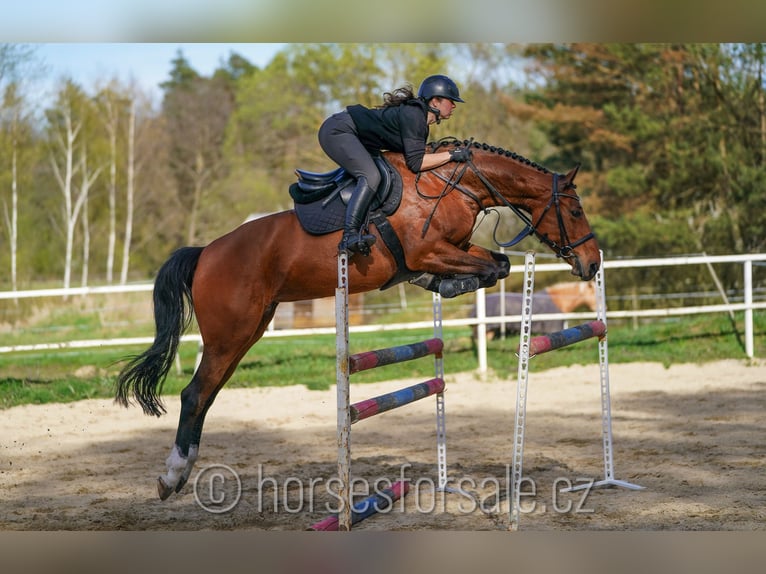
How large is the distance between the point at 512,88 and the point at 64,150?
10766mm

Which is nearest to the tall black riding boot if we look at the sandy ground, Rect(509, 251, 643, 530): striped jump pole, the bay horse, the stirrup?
the stirrup

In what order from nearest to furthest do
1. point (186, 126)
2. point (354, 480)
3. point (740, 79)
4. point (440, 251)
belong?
point (440, 251), point (354, 480), point (740, 79), point (186, 126)


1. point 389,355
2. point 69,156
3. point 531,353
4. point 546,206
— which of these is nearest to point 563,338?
point 531,353

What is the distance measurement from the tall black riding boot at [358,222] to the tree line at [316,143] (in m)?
6.32

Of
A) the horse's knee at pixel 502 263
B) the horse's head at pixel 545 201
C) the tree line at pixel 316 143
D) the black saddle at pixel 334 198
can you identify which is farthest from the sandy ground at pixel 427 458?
the tree line at pixel 316 143

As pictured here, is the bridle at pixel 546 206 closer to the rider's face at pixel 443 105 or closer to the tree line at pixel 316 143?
the rider's face at pixel 443 105

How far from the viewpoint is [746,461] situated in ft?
16.3

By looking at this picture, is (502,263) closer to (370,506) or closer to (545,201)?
(545,201)

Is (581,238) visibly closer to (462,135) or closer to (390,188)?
(390,188)

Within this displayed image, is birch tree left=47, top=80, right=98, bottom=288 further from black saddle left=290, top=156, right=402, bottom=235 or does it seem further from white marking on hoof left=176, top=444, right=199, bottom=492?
black saddle left=290, top=156, right=402, bottom=235

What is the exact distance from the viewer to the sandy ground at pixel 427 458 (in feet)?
13.2

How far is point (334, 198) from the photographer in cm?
386

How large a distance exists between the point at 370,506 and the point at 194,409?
972 mm
